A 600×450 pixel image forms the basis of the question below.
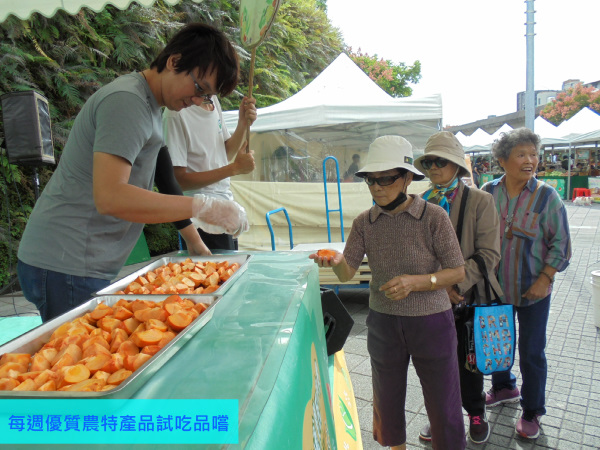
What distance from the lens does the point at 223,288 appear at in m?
1.29

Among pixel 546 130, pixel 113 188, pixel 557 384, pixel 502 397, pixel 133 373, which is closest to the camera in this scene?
pixel 133 373

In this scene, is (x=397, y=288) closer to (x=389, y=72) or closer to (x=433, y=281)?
(x=433, y=281)

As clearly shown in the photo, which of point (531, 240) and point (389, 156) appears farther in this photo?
point (531, 240)

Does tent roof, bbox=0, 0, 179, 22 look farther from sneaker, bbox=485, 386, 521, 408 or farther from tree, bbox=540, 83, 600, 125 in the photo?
tree, bbox=540, 83, 600, 125

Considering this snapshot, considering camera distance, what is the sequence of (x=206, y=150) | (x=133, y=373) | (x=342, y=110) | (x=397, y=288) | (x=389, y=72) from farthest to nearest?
1. (x=389, y=72)
2. (x=342, y=110)
3. (x=206, y=150)
4. (x=397, y=288)
5. (x=133, y=373)

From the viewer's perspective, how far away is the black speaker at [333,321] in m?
2.23

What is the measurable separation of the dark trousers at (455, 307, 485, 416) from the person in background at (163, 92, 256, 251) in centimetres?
137

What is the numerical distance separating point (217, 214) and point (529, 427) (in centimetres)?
212

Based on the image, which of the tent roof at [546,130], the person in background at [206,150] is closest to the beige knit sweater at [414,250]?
the person in background at [206,150]

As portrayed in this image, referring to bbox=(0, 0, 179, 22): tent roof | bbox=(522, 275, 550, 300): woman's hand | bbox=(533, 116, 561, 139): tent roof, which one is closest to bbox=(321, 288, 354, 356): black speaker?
bbox=(522, 275, 550, 300): woman's hand

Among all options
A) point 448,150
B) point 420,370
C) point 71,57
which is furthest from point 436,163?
point 71,57

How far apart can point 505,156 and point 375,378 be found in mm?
1480

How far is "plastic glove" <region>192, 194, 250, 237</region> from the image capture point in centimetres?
134

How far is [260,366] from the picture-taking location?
787 mm
